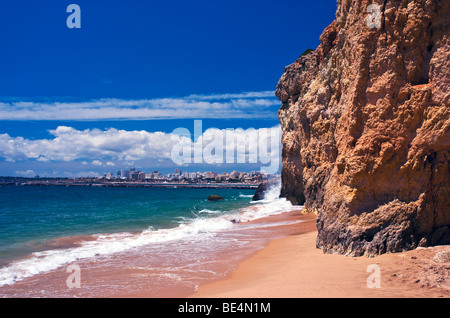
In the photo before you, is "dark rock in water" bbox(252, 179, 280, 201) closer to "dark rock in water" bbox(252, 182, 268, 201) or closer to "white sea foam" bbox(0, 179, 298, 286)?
"dark rock in water" bbox(252, 182, 268, 201)

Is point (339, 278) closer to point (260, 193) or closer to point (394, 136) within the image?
point (394, 136)

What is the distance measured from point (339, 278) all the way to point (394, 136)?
3.93 metres

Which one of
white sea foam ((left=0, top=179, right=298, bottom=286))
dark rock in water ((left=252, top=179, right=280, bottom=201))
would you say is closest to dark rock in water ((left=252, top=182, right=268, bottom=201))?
dark rock in water ((left=252, top=179, right=280, bottom=201))

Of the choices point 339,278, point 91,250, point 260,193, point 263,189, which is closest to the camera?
point 339,278

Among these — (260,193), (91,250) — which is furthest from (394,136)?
(260,193)

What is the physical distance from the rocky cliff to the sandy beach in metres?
0.61

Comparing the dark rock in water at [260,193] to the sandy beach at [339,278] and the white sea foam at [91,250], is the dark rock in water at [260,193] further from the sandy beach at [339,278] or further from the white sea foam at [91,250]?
the sandy beach at [339,278]

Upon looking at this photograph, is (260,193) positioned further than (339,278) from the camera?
Yes

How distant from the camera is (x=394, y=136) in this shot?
8.12 m

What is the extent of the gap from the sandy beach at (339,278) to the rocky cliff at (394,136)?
0.61 m

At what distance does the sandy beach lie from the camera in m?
5.84

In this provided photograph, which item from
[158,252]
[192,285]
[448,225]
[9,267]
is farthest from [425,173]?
[9,267]
